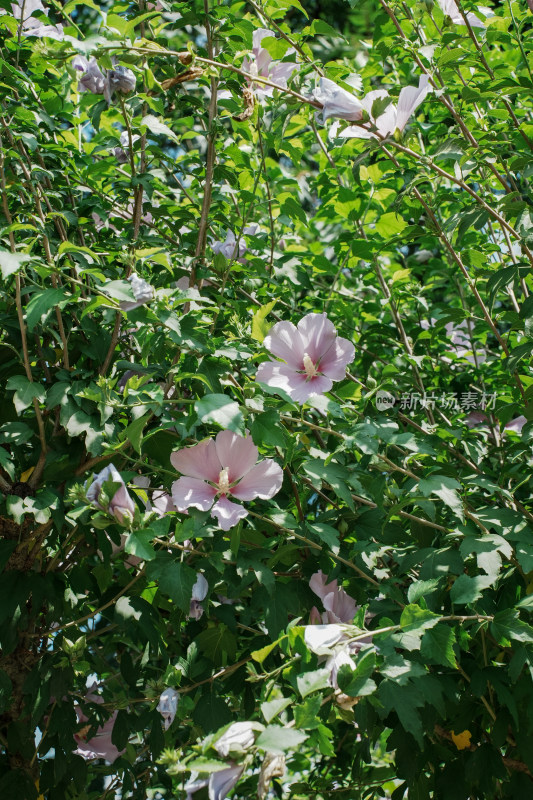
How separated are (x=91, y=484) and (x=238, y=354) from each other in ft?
1.02

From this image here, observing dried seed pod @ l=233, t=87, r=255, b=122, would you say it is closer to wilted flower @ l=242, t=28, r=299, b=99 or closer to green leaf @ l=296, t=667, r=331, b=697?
wilted flower @ l=242, t=28, r=299, b=99

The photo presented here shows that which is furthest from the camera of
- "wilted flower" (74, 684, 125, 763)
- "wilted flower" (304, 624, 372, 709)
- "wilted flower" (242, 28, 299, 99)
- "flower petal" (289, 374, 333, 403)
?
"wilted flower" (74, 684, 125, 763)

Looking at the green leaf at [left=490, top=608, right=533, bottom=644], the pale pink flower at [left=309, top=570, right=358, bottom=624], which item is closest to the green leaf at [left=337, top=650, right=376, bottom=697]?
the green leaf at [left=490, top=608, right=533, bottom=644]

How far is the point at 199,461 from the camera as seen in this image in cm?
115

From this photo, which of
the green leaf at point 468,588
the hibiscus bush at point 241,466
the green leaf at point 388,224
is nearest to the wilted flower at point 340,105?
the hibiscus bush at point 241,466

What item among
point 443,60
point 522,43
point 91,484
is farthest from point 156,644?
point 522,43

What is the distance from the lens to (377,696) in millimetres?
1045

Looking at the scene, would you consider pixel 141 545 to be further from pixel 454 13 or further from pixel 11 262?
pixel 454 13

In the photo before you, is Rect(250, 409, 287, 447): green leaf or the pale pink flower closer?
Rect(250, 409, 287, 447): green leaf

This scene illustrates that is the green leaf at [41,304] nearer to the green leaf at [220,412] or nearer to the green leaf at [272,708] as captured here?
the green leaf at [220,412]

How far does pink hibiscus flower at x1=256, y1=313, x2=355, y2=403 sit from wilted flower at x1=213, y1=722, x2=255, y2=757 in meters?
0.50

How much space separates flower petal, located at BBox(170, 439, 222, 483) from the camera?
1.14 m

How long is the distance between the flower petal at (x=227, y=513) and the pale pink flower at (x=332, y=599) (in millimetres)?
225

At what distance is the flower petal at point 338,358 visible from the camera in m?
1.29
